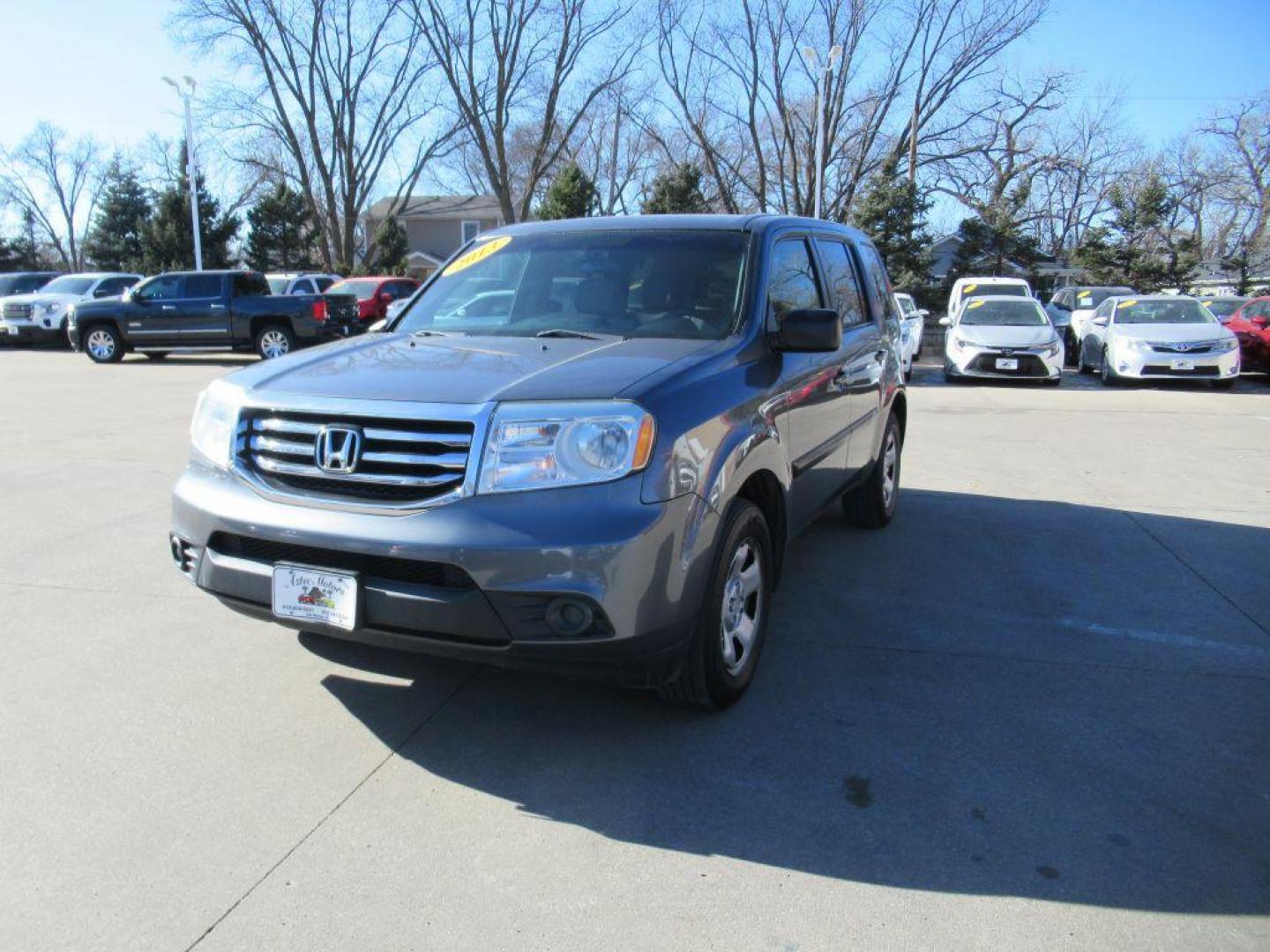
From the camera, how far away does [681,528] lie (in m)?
2.96

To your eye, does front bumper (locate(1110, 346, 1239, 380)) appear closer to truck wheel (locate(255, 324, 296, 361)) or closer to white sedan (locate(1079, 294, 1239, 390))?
white sedan (locate(1079, 294, 1239, 390))

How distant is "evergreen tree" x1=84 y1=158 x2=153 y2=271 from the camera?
47688mm

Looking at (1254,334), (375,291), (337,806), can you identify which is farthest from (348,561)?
(375,291)

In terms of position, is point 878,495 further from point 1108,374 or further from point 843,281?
point 1108,374

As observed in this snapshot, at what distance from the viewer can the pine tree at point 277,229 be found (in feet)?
158

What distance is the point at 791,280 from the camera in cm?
444

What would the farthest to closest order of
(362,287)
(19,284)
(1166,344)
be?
(19,284) → (362,287) → (1166,344)

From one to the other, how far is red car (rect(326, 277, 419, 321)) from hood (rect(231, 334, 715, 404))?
18.9 m

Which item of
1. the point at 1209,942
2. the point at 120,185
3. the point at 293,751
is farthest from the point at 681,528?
the point at 120,185

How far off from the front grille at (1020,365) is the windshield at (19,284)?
82.5ft

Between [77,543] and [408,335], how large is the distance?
9.53 ft

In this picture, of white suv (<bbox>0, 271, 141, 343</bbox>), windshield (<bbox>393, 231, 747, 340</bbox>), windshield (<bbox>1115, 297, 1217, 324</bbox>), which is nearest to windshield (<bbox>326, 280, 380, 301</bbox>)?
white suv (<bbox>0, 271, 141, 343</bbox>)

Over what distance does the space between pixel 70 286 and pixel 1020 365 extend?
22.7 metres

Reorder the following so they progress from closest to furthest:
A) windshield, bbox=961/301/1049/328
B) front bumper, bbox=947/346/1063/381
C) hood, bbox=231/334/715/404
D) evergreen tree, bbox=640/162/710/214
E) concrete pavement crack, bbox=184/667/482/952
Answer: concrete pavement crack, bbox=184/667/482/952
hood, bbox=231/334/715/404
front bumper, bbox=947/346/1063/381
windshield, bbox=961/301/1049/328
evergreen tree, bbox=640/162/710/214
